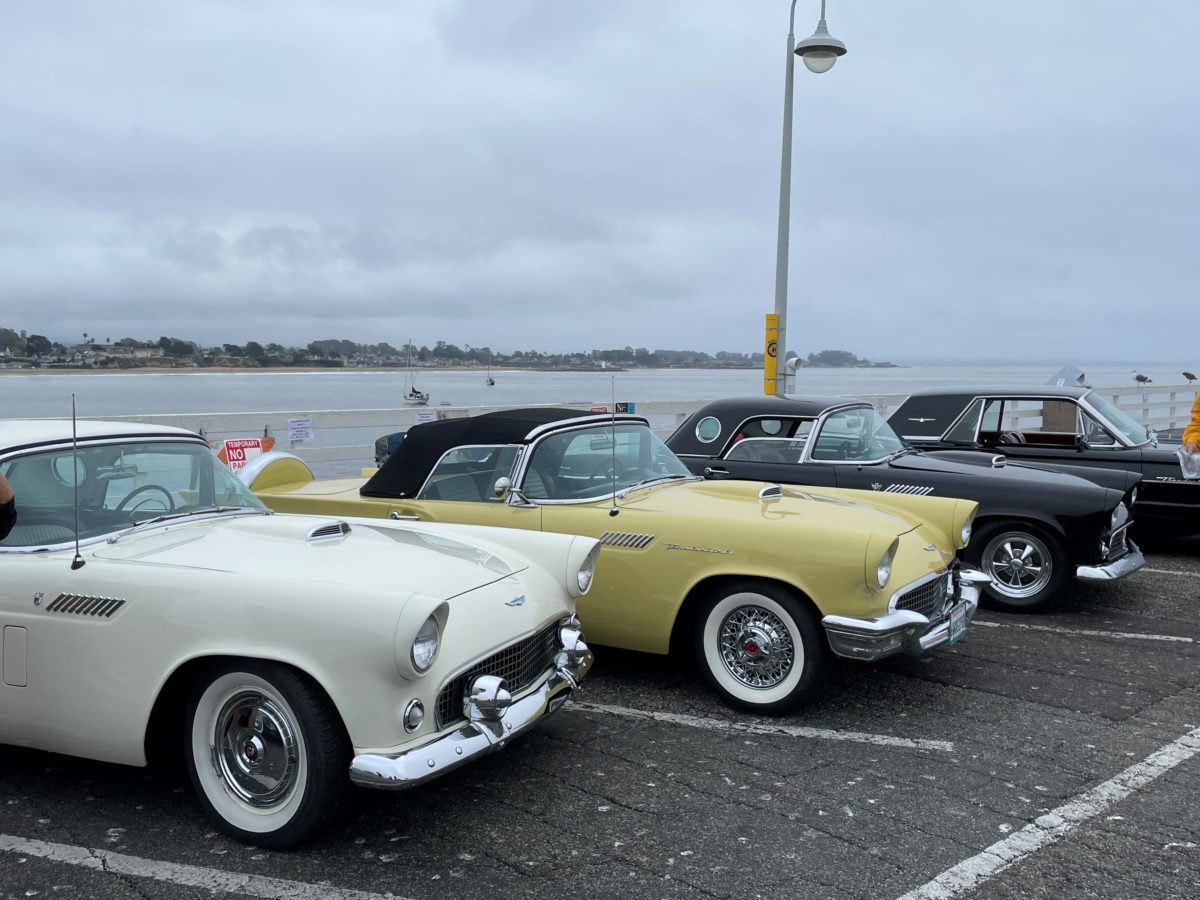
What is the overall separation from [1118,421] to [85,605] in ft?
28.6

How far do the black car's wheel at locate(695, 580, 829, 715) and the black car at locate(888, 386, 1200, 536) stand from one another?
4777 millimetres

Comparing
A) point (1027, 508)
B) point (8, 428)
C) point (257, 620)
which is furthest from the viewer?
point (1027, 508)

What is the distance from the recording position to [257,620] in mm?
3422

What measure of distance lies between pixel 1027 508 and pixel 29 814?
6.18 metres

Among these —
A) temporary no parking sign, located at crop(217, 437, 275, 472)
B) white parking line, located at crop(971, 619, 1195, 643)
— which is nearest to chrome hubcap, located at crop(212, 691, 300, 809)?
white parking line, located at crop(971, 619, 1195, 643)

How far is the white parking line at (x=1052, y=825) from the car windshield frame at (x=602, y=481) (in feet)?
8.87

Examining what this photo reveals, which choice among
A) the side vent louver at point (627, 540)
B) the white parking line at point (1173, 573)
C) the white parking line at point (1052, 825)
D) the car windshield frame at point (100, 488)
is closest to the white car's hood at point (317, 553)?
the car windshield frame at point (100, 488)

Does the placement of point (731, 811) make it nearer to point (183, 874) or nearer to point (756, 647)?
point (756, 647)

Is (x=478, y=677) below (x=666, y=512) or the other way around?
below

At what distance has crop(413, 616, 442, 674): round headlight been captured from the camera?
3.35 metres

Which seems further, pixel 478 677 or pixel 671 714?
pixel 671 714

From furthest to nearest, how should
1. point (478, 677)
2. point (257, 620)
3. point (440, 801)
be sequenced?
point (440, 801), point (478, 677), point (257, 620)

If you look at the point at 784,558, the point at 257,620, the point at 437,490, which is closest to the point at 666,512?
the point at 784,558

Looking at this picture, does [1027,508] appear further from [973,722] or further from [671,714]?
[671,714]
